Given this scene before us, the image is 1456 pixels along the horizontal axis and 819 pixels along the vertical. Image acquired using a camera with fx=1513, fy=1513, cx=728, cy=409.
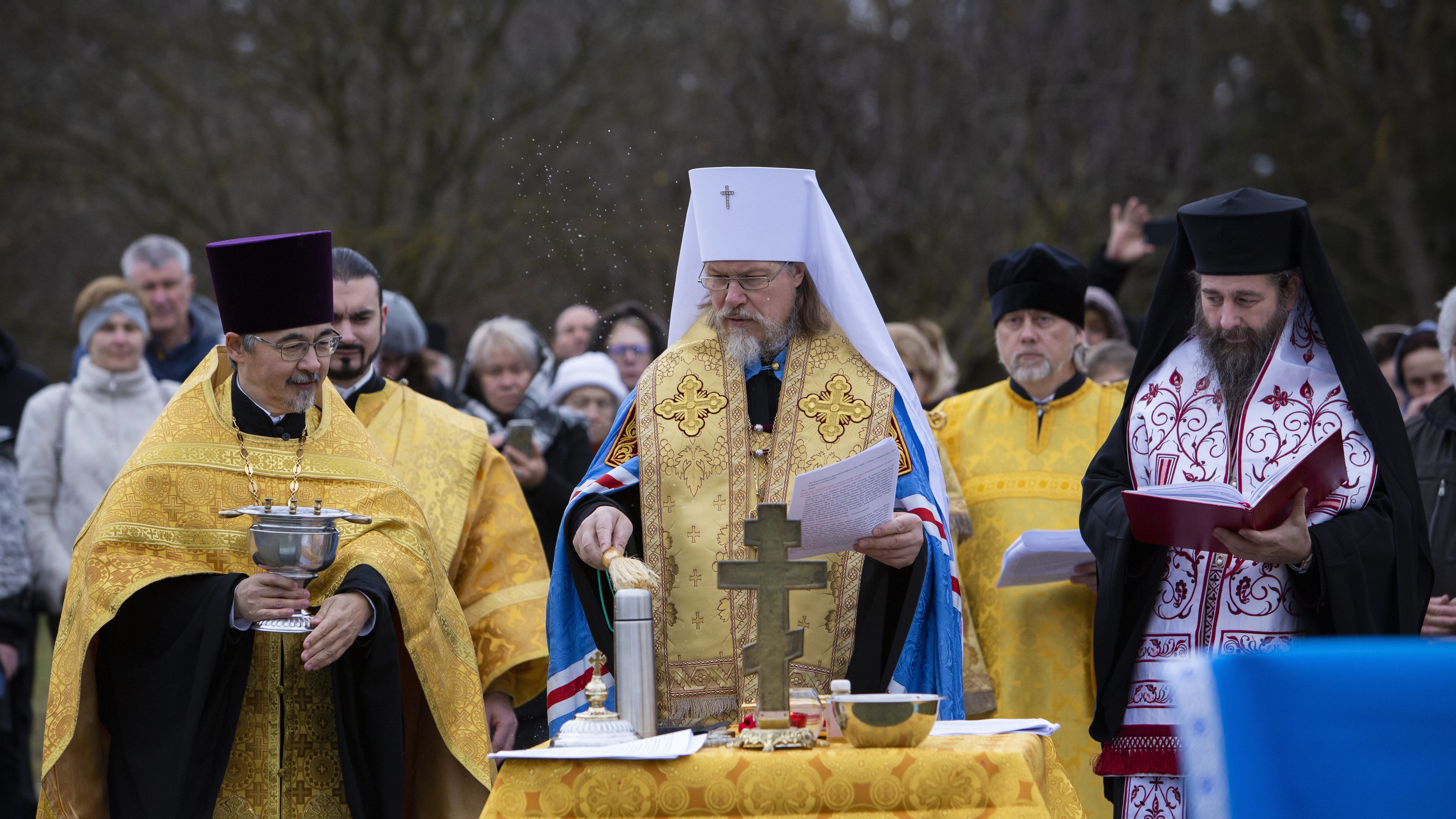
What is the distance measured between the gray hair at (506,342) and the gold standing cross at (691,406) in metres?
2.57

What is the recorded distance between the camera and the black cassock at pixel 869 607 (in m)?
3.77

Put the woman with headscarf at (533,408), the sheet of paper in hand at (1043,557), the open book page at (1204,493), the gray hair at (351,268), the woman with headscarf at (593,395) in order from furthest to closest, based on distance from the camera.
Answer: the woman with headscarf at (593,395), the woman with headscarf at (533,408), the gray hair at (351,268), the sheet of paper in hand at (1043,557), the open book page at (1204,493)

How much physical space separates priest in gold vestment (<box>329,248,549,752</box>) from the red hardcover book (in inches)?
77.8

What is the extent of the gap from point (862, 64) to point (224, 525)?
33.0 feet

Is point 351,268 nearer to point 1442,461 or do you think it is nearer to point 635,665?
point 635,665

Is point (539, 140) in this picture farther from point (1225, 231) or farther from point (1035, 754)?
point (1035, 754)

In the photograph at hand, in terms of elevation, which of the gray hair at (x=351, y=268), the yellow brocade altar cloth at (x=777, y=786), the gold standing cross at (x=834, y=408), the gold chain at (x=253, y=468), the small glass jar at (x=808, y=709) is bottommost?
the yellow brocade altar cloth at (x=777, y=786)

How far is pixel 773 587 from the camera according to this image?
2.98 m

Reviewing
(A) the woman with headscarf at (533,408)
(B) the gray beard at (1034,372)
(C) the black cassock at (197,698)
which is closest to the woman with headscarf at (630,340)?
(A) the woman with headscarf at (533,408)

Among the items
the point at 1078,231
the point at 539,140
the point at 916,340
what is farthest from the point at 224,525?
the point at 539,140

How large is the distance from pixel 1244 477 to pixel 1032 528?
1480mm

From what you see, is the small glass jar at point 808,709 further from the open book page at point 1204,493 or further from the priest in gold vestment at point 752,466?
the open book page at point 1204,493

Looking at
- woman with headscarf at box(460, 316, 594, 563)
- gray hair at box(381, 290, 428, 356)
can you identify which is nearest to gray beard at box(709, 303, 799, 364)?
woman with headscarf at box(460, 316, 594, 563)

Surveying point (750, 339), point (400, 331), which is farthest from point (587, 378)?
point (750, 339)
